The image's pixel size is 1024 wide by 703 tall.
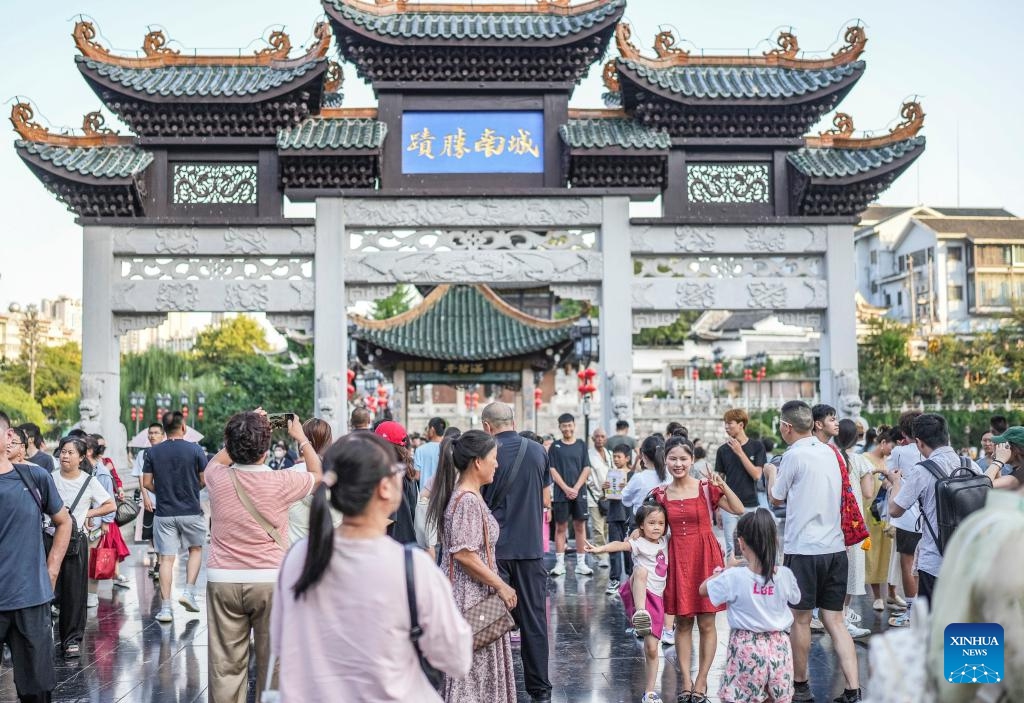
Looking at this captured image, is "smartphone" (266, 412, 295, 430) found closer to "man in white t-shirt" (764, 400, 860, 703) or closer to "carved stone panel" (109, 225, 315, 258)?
"man in white t-shirt" (764, 400, 860, 703)

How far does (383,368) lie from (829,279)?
1259 centimetres

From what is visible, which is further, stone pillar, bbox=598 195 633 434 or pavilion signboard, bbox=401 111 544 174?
pavilion signboard, bbox=401 111 544 174

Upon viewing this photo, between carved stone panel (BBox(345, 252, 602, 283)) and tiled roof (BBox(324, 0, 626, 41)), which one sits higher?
tiled roof (BBox(324, 0, 626, 41))

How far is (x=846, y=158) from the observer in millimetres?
15367

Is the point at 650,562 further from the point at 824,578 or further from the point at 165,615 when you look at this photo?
the point at 165,615

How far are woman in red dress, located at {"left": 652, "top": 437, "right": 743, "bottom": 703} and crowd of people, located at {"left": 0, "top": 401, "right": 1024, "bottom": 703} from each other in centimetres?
1

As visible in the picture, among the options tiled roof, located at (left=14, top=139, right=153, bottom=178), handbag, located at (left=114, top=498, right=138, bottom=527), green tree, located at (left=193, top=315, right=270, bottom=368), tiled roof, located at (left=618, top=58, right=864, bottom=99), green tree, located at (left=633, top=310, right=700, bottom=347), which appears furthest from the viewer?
green tree, located at (left=193, top=315, right=270, bottom=368)

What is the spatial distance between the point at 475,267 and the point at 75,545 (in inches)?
317

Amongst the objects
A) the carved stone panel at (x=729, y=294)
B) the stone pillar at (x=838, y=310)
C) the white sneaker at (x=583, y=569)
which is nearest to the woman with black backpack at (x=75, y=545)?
the white sneaker at (x=583, y=569)

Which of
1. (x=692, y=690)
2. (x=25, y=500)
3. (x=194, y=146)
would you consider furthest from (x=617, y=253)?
(x=25, y=500)

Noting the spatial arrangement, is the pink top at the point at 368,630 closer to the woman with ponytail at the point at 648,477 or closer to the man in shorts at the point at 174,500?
the woman with ponytail at the point at 648,477

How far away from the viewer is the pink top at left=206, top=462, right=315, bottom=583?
4.96m

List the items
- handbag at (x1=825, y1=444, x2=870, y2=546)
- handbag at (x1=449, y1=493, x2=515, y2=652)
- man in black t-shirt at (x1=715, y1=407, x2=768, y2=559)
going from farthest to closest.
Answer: man in black t-shirt at (x1=715, y1=407, x2=768, y2=559) < handbag at (x1=825, y1=444, x2=870, y2=546) < handbag at (x1=449, y1=493, x2=515, y2=652)

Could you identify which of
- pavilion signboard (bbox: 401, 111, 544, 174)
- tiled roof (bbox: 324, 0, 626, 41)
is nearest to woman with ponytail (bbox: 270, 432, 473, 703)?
pavilion signboard (bbox: 401, 111, 544, 174)
